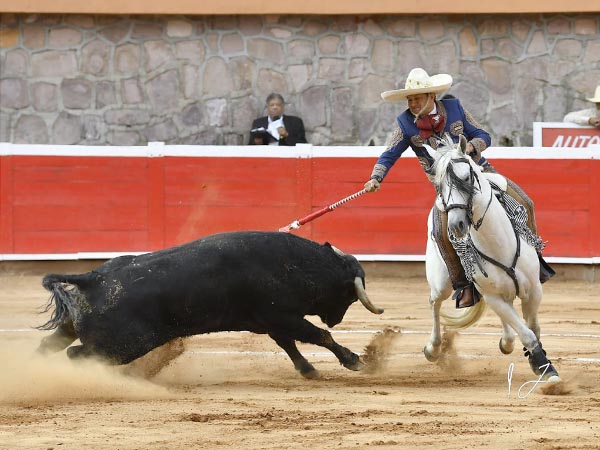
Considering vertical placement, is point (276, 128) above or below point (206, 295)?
above

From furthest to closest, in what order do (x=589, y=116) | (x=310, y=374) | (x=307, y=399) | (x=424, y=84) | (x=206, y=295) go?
(x=589, y=116), (x=310, y=374), (x=424, y=84), (x=206, y=295), (x=307, y=399)

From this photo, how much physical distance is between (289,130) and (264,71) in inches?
33.2

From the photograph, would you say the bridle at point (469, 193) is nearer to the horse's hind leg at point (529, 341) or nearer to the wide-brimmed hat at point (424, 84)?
the horse's hind leg at point (529, 341)

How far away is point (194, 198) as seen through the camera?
38.0ft

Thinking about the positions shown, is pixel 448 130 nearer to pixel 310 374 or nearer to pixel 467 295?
pixel 467 295

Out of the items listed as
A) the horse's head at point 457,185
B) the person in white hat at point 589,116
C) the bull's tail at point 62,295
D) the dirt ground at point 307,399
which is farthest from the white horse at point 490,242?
the person in white hat at point 589,116

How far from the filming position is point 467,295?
6.48 m

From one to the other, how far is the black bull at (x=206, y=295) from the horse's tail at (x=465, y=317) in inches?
28.3

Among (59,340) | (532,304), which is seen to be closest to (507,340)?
(532,304)

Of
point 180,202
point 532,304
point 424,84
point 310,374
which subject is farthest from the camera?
point 180,202

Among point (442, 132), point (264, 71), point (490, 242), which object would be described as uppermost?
point (264, 71)

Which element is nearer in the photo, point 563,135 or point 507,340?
point 507,340

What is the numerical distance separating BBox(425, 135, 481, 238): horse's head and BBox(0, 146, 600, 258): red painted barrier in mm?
5583

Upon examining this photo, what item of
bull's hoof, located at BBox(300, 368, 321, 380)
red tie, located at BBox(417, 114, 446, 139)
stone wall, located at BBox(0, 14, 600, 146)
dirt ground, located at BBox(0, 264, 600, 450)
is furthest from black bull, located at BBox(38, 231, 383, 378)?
stone wall, located at BBox(0, 14, 600, 146)
